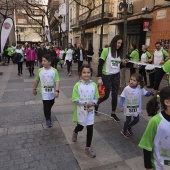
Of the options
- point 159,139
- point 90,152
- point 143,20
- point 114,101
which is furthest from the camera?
point 143,20

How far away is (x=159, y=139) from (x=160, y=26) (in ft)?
35.4

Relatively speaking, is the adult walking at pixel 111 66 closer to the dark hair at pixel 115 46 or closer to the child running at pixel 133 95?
the dark hair at pixel 115 46

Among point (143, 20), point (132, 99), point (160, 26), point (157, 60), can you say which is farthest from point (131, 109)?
point (143, 20)

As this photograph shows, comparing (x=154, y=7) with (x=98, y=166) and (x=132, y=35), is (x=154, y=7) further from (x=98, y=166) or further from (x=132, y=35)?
(x=98, y=166)

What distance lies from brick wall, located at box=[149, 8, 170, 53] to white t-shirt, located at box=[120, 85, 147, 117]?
833 centimetres

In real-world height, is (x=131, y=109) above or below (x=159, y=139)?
below

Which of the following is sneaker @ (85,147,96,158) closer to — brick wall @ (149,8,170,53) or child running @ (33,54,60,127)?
child running @ (33,54,60,127)

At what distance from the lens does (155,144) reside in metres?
1.86

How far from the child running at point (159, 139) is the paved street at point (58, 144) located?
121cm

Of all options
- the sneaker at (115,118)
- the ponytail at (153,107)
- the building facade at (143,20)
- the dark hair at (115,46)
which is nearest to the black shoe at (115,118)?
the sneaker at (115,118)

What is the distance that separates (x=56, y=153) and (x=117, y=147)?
1.03 metres

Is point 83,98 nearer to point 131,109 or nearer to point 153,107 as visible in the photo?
point 131,109

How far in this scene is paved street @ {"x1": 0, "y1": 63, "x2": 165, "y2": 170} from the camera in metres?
3.07

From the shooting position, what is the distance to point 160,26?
11398 mm
